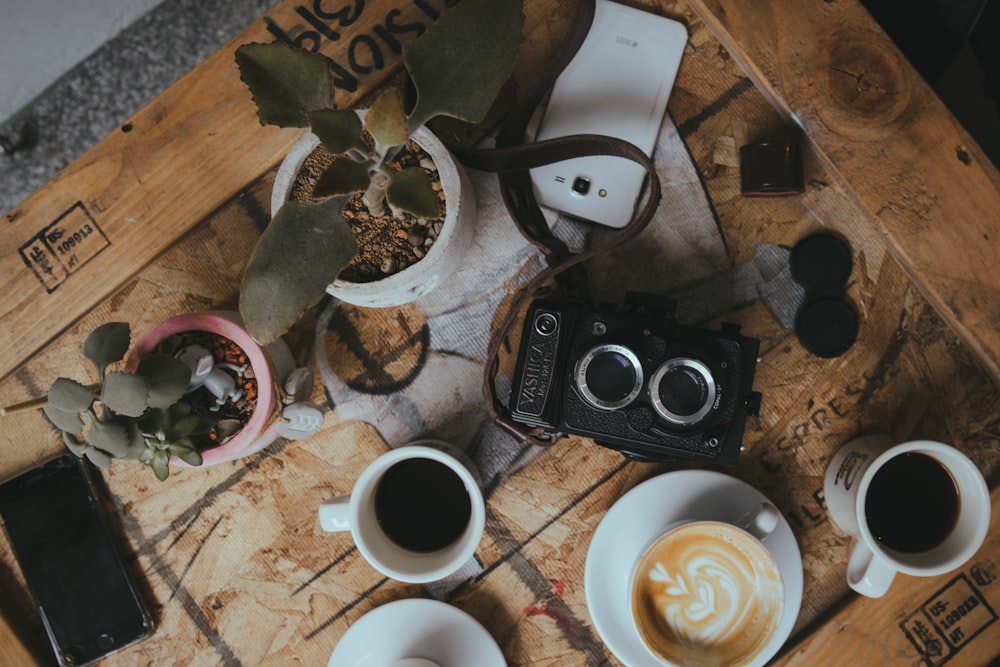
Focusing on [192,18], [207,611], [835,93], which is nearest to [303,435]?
[207,611]

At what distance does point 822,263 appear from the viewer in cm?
90

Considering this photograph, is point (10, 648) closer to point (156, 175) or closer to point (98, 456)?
point (98, 456)

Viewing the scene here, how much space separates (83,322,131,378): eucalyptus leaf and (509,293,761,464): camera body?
0.41 meters

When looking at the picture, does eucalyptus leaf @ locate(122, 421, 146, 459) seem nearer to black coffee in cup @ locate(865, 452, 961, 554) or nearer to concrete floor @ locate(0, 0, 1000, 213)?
black coffee in cup @ locate(865, 452, 961, 554)

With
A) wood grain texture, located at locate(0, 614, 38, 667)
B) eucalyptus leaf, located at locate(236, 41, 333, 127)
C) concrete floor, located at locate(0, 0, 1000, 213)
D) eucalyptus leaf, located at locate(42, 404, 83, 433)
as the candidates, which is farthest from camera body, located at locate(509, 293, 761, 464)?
concrete floor, located at locate(0, 0, 1000, 213)

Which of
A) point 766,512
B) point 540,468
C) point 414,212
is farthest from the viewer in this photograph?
point 540,468

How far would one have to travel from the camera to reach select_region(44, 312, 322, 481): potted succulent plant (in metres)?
0.68

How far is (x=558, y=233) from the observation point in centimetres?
95

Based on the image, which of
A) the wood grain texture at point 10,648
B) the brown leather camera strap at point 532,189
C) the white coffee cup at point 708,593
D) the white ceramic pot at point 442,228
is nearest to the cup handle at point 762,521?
the white coffee cup at point 708,593

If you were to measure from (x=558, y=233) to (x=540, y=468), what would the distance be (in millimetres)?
300

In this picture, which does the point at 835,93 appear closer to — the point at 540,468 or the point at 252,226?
the point at 540,468

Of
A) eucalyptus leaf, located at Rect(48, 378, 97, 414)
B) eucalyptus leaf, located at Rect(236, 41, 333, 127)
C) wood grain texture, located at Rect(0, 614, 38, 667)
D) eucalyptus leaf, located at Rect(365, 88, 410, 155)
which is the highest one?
eucalyptus leaf, located at Rect(236, 41, 333, 127)

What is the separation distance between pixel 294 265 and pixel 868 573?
712 mm

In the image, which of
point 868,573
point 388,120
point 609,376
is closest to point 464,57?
point 388,120
